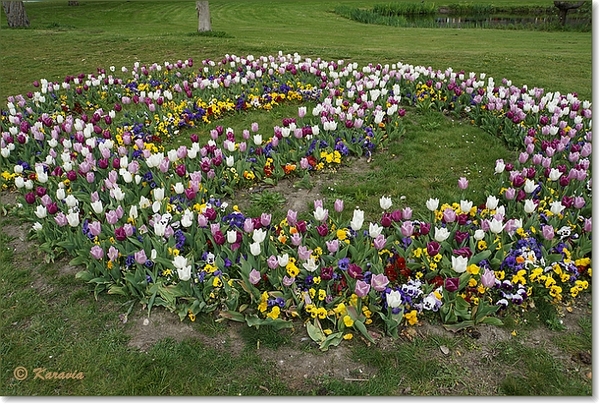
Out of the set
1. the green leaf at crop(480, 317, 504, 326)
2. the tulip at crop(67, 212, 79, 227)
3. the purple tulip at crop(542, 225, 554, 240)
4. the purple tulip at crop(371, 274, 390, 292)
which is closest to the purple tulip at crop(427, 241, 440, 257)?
the purple tulip at crop(371, 274, 390, 292)

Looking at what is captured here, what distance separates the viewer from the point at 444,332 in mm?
4008

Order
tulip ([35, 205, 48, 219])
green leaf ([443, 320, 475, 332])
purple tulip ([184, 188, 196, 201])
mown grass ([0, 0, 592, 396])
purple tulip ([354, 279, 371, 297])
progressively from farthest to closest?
purple tulip ([184, 188, 196, 201]) → tulip ([35, 205, 48, 219]) → green leaf ([443, 320, 475, 332]) → purple tulip ([354, 279, 371, 297]) → mown grass ([0, 0, 592, 396])

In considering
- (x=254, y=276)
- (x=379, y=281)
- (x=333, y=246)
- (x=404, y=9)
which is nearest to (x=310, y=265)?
(x=333, y=246)

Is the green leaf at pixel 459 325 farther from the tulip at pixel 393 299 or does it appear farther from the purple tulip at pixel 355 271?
the purple tulip at pixel 355 271

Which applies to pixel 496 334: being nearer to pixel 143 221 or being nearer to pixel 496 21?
pixel 143 221

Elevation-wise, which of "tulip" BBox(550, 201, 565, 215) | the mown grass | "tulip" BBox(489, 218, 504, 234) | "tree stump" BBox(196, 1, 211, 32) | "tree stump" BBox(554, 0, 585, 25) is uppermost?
"tree stump" BBox(554, 0, 585, 25)

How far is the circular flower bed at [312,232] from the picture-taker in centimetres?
413

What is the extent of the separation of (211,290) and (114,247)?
1.03 metres

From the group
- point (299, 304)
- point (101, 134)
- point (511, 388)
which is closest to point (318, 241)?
point (299, 304)

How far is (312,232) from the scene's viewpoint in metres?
4.88

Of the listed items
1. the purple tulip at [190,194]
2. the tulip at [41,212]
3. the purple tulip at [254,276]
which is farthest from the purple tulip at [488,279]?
the tulip at [41,212]

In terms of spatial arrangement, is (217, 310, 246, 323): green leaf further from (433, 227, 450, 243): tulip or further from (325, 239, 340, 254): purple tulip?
(433, 227, 450, 243): tulip

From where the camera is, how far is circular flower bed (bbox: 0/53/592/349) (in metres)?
4.13

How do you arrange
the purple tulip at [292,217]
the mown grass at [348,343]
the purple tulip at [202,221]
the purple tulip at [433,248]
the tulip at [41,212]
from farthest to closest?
the tulip at [41,212] < the purple tulip at [202,221] < the purple tulip at [292,217] < the purple tulip at [433,248] < the mown grass at [348,343]
